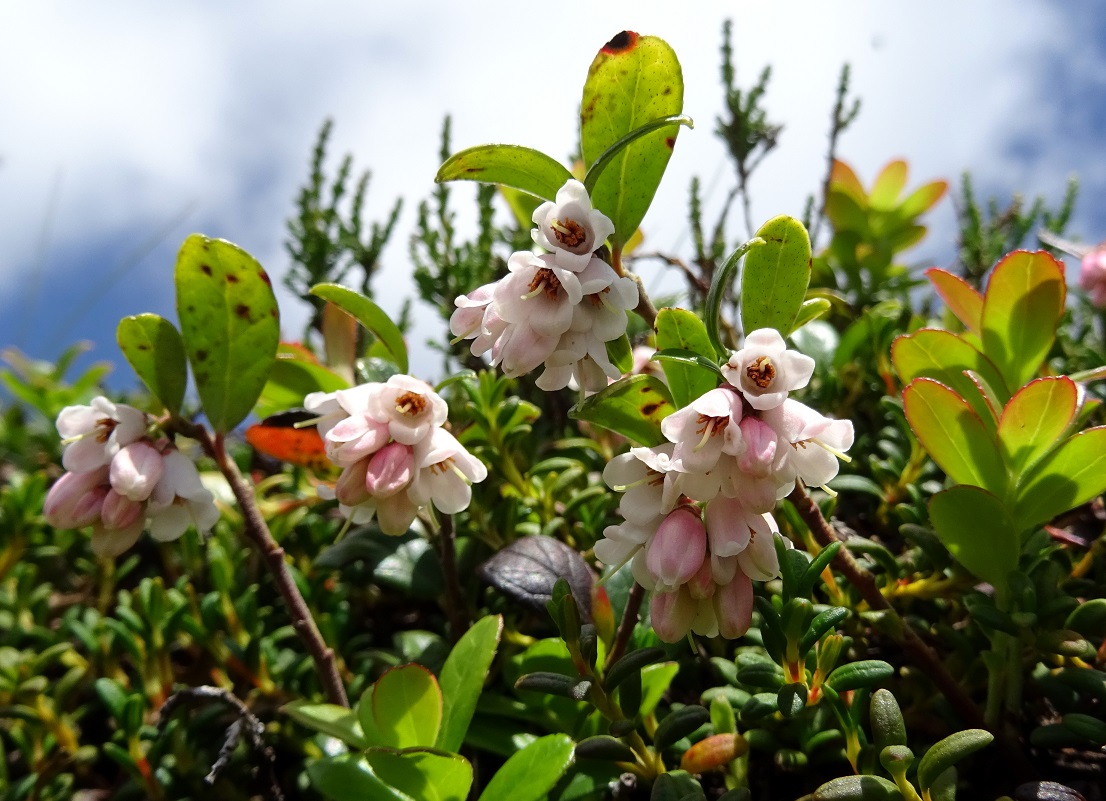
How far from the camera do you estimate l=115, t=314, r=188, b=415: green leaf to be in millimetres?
1027

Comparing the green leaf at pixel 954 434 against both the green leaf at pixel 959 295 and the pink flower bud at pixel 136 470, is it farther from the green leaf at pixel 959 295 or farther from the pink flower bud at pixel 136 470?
the pink flower bud at pixel 136 470

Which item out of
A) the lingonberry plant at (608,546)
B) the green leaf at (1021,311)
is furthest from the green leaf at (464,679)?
the green leaf at (1021,311)

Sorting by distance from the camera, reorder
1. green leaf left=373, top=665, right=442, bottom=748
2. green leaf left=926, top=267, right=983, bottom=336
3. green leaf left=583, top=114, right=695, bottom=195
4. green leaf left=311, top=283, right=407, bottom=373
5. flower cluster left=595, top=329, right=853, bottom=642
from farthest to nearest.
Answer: green leaf left=926, top=267, right=983, bottom=336 → green leaf left=311, top=283, right=407, bottom=373 → green leaf left=373, top=665, right=442, bottom=748 → green leaf left=583, top=114, right=695, bottom=195 → flower cluster left=595, top=329, right=853, bottom=642

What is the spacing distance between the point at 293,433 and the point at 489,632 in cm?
55

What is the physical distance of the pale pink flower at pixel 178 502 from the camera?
102 cm

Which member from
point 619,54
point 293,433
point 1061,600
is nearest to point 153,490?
point 293,433

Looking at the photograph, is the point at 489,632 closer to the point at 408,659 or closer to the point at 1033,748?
the point at 408,659

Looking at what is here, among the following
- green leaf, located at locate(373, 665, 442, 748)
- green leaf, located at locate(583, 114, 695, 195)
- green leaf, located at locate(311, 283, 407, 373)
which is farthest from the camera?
green leaf, located at locate(311, 283, 407, 373)

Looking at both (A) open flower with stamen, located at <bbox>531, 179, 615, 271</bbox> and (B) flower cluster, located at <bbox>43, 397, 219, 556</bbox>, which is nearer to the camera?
(A) open flower with stamen, located at <bbox>531, 179, 615, 271</bbox>

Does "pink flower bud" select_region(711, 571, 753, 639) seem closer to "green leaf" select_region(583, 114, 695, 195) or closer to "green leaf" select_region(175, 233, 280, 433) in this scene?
"green leaf" select_region(583, 114, 695, 195)

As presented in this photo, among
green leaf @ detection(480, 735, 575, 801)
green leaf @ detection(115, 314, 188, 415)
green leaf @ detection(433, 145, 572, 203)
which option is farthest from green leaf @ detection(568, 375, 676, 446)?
green leaf @ detection(115, 314, 188, 415)

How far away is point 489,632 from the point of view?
3.26ft

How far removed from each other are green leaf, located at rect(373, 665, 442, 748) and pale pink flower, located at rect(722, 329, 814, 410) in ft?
1.62

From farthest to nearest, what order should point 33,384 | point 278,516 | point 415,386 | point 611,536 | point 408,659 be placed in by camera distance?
point 33,384 < point 278,516 < point 408,659 < point 415,386 < point 611,536
